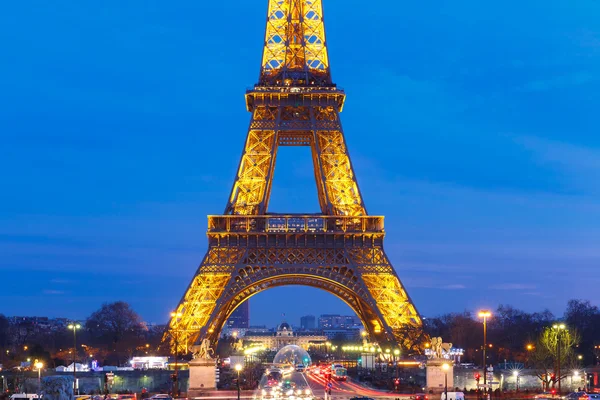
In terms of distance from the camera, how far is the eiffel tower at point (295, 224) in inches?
3113

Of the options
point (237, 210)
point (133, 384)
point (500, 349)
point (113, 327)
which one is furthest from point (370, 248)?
point (113, 327)

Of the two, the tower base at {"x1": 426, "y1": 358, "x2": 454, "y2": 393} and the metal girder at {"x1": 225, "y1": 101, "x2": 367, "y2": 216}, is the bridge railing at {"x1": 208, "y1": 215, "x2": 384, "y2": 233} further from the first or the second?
the tower base at {"x1": 426, "y1": 358, "x2": 454, "y2": 393}

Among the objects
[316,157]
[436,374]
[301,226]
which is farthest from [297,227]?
[436,374]

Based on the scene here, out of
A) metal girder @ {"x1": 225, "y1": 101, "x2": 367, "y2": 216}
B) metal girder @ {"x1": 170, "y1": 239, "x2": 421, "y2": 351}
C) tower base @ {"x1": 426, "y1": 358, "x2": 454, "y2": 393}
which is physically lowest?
tower base @ {"x1": 426, "y1": 358, "x2": 454, "y2": 393}

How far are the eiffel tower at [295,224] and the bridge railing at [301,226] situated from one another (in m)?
0.09

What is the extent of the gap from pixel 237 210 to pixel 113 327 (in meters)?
75.2

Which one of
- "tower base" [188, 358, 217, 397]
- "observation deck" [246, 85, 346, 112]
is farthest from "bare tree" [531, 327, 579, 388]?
"tower base" [188, 358, 217, 397]

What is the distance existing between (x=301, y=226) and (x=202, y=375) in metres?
22.5

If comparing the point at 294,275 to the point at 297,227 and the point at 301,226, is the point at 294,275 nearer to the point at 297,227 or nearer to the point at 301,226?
the point at 297,227

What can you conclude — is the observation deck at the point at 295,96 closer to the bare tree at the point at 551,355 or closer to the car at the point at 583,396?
the bare tree at the point at 551,355

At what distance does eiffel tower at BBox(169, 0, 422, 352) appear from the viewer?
7906 cm

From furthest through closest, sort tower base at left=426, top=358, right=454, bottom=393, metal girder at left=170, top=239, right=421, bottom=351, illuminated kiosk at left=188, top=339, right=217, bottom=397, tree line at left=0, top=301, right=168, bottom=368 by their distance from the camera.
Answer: tree line at left=0, top=301, right=168, bottom=368, metal girder at left=170, top=239, right=421, bottom=351, tower base at left=426, top=358, right=454, bottom=393, illuminated kiosk at left=188, top=339, right=217, bottom=397

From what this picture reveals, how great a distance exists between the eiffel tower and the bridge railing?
0.09 m

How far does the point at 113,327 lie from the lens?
15062 centimetres
